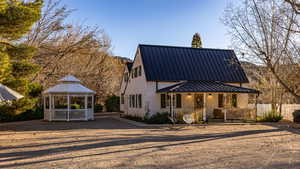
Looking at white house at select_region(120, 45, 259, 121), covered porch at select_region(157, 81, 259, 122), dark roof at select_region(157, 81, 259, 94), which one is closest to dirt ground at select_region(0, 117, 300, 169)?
dark roof at select_region(157, 81, 259, 94)

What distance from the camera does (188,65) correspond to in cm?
2175

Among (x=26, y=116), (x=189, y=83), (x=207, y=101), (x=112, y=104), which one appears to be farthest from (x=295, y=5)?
(x=112, y=104)

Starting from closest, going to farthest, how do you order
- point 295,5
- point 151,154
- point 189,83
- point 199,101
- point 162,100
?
point 151,154 → point 295,5 → point 189,83 → point 162,100 → point 199,101

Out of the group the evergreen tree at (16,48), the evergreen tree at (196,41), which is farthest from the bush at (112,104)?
the evergreen tree at (16,48)

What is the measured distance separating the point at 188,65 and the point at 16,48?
1275 centimetres

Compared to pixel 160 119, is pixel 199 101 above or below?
above

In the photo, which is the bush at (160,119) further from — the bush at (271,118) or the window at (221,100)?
the bush at (271,118)

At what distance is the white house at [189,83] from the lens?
19.3 meters

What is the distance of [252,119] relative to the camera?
63.6 feet

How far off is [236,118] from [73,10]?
16.0 m

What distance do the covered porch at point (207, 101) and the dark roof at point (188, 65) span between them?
86cm

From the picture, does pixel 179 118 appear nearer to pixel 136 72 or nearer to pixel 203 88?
pixel 203 88

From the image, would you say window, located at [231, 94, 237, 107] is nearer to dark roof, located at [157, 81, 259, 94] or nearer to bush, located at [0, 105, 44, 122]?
dark roof, located at [157, 81, 259, 94]

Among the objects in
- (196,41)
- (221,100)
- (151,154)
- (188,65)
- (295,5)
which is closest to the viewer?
(151,154)
